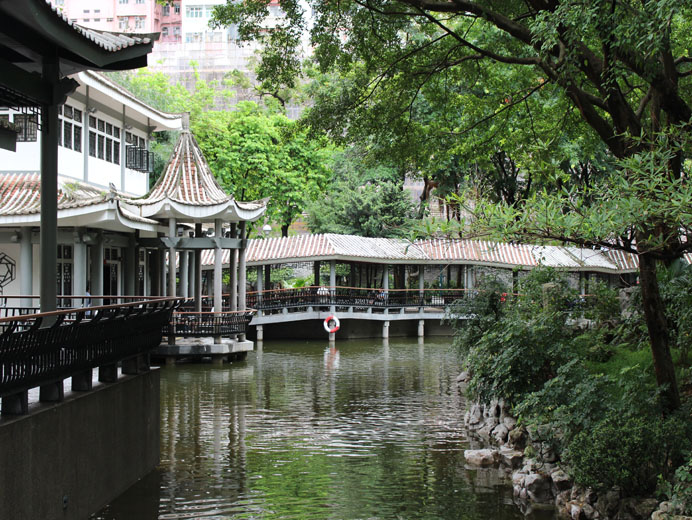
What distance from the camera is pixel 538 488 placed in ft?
32.4

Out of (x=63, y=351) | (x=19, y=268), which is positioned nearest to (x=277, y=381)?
(x=19, y=268)

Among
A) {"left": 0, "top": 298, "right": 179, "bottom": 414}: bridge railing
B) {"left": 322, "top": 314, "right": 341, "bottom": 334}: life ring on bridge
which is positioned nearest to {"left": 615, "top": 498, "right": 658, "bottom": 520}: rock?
{"left": 0, "top": 298, "right": 179, "bottom": 414}: bridge railing

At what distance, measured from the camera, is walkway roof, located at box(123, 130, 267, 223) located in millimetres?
23016

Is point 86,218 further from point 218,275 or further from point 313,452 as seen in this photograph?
point 313,452

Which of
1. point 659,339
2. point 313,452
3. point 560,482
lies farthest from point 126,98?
point 659,339

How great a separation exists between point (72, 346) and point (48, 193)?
1860mm

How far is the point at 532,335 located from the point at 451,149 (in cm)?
622

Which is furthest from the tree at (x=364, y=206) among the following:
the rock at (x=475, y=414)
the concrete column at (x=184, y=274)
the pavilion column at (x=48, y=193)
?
the pavilion column at (x=48, y=193)

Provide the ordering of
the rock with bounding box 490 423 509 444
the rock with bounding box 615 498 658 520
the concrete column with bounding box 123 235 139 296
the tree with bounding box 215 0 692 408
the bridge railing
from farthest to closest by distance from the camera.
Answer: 1. the concrete column with bounding box 123 235 139 296
2. the rock with bounding box 490 423 509 444
3. the rock with bounding box 615 498 658 520
4. the tree with bounding box 215 0 692 408
5. the bridge railing

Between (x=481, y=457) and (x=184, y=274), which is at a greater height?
(x=184, y=274)

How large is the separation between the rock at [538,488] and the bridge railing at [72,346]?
519 centimetres

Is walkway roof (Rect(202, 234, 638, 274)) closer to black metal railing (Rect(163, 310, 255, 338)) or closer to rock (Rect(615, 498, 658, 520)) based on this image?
black metal railing (Rect(163, 310, 255, 338))

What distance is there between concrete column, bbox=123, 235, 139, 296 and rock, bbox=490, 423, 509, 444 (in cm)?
1471

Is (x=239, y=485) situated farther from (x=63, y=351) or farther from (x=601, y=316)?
(x=601, y=316)
